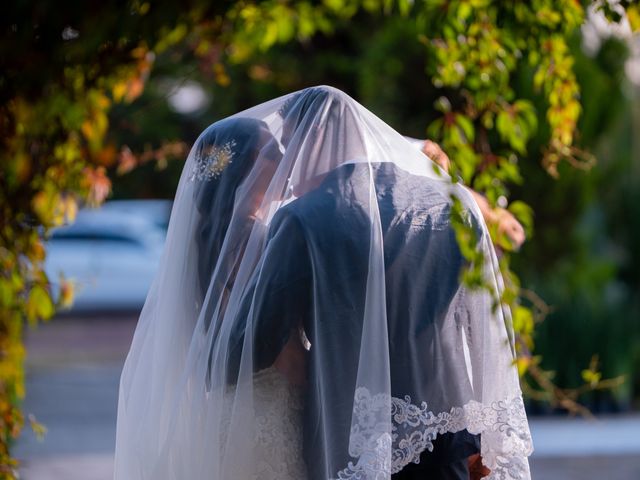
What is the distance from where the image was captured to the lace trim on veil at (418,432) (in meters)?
2.47

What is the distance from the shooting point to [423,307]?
2.57 m

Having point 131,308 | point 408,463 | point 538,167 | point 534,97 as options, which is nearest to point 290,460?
point 408,463

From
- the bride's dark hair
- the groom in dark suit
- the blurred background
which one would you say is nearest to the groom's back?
the groom in dark suit

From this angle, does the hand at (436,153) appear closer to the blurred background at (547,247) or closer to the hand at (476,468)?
the hand at (476,468)

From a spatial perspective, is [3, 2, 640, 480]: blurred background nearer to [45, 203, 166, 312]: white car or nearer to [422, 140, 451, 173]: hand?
[422, 140, 451, 173]: hand

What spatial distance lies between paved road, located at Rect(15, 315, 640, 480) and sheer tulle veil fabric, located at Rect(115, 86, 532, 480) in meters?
1.19

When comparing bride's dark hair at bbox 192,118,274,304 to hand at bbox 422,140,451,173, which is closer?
bride's dark hair at bbox 192,118,274,304

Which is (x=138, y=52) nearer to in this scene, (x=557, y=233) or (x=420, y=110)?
(x=420, y=110)

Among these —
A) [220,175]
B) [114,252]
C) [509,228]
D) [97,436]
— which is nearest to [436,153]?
[509,228]

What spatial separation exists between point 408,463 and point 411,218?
646 mm

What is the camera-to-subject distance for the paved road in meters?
6.43

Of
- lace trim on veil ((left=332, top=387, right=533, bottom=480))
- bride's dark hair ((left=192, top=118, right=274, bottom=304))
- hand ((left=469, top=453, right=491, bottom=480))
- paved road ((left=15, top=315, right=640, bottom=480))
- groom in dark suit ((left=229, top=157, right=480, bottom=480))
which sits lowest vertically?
paved road ((left=15, top=315, right=640, bottom=480))

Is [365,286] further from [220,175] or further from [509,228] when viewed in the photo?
[509,228]

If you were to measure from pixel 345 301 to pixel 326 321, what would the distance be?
0.07m
